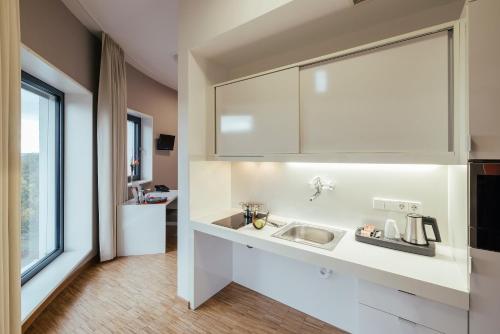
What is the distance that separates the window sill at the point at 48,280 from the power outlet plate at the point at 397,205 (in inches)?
110

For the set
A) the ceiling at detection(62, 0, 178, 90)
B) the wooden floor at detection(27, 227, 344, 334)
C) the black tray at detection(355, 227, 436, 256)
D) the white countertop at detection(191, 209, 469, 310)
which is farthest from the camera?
the ceiling at detection(62, 0, 178, 90)

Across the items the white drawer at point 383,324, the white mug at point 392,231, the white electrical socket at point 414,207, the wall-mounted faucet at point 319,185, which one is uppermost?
the wall-mounted faucet at point 319,185

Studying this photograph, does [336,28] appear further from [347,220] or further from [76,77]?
[76,77]

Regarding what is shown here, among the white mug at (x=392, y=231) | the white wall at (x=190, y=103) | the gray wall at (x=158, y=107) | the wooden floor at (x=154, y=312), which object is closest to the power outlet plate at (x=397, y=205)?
the white mug at (x=392, y=231)

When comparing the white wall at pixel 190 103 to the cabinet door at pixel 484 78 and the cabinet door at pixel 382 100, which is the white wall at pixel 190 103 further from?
the cabinet door at pixel 484 78

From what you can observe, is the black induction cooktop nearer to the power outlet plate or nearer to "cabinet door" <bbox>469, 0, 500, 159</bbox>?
the power outlet plate

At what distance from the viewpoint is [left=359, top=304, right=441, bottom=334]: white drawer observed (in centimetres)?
110

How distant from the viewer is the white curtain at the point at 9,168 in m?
1.14

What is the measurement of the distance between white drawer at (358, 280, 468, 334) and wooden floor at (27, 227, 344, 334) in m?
0.74

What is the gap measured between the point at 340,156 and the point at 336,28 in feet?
3.22

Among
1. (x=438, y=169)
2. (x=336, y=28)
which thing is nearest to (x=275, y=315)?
(x=438, y=169)

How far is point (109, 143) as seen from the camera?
2732 millimetres

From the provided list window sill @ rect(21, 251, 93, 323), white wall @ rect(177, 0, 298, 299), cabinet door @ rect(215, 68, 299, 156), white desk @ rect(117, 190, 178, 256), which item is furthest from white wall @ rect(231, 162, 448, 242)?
window sill @ rect(21, 251, 93, 323)

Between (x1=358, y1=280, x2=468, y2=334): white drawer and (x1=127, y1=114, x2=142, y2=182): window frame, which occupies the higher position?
(x1=127, y1=114, x2=142, y2=182): window frame
